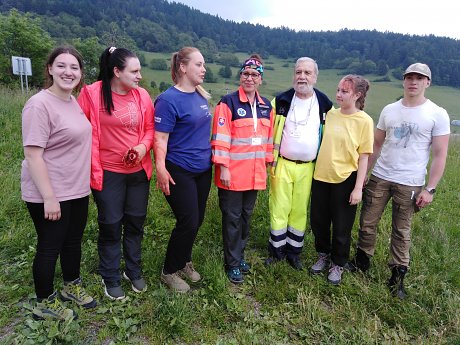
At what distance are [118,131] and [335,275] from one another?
256cm

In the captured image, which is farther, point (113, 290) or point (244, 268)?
point (244, 268)

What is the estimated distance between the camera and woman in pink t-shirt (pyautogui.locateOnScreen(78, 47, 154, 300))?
264 centimetres

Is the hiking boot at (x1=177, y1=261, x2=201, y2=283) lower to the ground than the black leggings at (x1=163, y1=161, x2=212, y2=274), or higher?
lower

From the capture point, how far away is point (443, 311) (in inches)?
119

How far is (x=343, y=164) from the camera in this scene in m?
3.30

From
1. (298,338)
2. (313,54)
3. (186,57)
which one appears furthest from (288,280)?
(313,54)

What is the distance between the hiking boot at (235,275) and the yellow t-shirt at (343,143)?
4.16ft

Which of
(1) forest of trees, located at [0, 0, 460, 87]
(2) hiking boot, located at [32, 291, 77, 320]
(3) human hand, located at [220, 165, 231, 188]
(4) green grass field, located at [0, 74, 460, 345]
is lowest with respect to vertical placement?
(4) green grass field, located at [0, 74, 460, 345]

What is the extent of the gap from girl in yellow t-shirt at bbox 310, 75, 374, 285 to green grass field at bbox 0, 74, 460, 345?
1.61 ft

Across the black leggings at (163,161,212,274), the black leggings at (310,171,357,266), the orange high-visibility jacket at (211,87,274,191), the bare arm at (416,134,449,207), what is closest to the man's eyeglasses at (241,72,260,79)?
the orange high-visibility jacket at (211,87,274,191)

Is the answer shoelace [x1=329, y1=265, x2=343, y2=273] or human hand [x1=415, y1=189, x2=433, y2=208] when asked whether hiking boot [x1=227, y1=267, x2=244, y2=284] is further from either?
human hand [x1=415, y1=189, x2=433, y2=208]

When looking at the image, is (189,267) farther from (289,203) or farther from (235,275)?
(289,203)

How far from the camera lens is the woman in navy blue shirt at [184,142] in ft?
9.19

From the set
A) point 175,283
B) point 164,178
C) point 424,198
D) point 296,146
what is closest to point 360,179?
point 424,198
